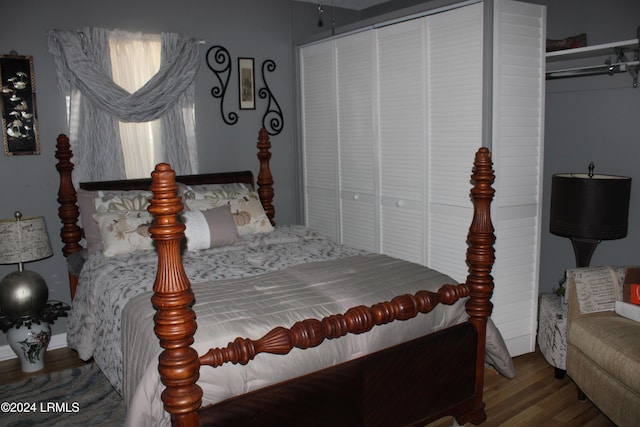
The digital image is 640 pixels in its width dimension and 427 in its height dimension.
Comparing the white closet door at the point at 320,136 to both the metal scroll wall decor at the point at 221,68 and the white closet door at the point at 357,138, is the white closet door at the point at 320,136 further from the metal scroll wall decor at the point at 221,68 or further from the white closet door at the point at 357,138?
the metal scroll wall decor at the point at 221,68

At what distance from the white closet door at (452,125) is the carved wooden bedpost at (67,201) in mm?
2372

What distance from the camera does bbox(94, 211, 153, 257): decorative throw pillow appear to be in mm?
3043

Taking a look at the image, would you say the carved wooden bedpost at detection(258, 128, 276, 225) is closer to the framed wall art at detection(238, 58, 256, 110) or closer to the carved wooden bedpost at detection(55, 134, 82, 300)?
the framed wall art at detection(238, 58, 256, 110)

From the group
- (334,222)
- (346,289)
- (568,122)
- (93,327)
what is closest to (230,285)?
(346,289)

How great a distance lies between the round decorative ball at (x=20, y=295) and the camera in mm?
3053

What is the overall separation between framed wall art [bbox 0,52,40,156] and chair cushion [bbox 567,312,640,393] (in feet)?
11.2

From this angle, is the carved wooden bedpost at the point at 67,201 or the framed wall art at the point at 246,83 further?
the framed wall art at the point at 246,83

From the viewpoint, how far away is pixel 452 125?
3230 mm

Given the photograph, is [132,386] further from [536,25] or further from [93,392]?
[536,25]

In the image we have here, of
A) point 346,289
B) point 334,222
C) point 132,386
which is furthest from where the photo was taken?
point 334,222

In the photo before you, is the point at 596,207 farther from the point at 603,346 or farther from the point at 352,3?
the point at 352,3

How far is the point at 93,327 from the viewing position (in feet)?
9.46

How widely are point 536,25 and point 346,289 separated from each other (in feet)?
6.53

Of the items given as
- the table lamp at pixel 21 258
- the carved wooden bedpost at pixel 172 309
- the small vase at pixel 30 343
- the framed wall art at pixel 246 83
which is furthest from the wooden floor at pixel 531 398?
the framed wall art at pixel 246 83
